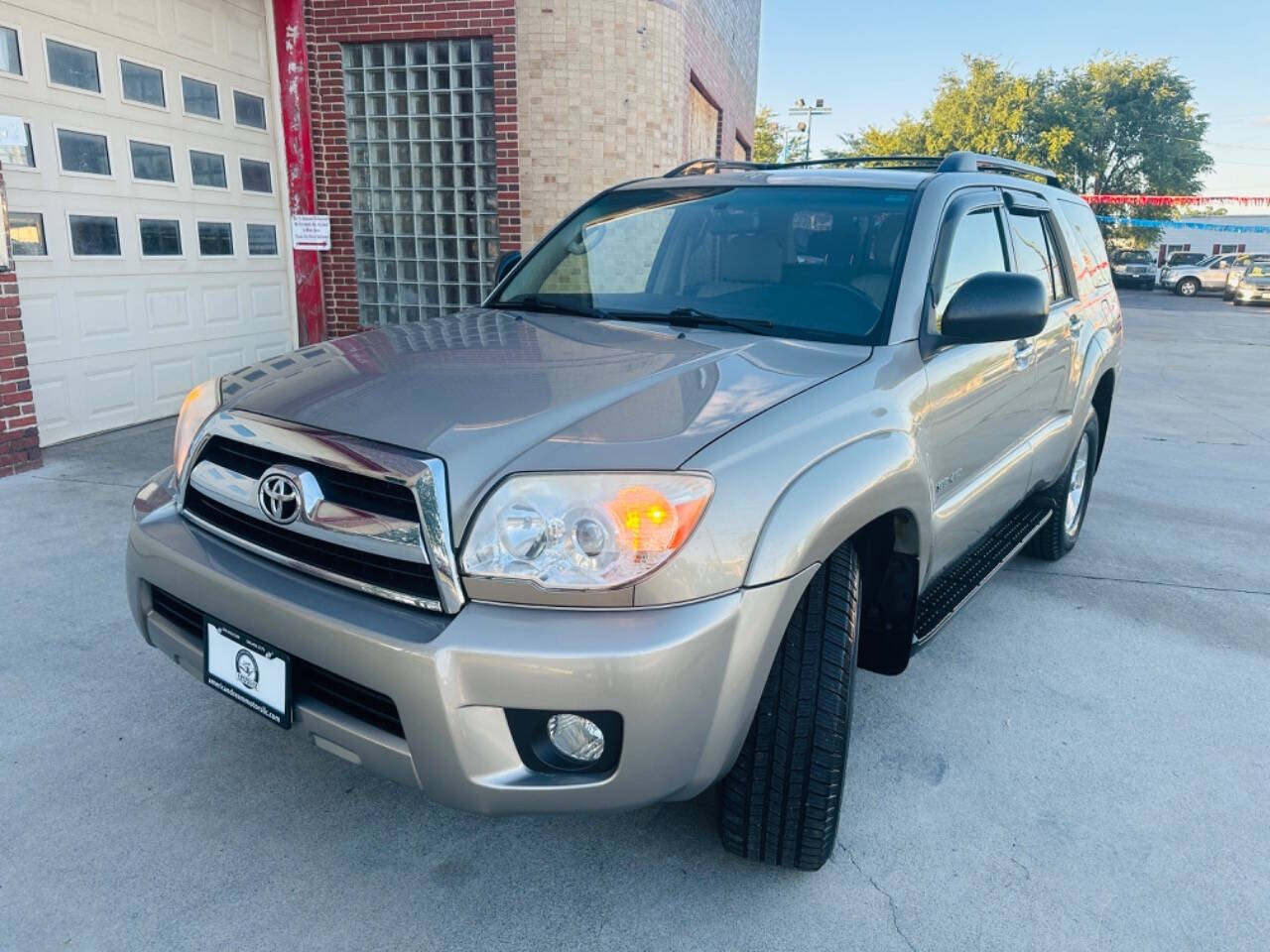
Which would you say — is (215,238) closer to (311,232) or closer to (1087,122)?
(311,232)

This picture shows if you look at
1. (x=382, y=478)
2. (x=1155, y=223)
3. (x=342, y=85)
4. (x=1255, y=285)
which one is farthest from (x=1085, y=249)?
(x=1155, y=223)

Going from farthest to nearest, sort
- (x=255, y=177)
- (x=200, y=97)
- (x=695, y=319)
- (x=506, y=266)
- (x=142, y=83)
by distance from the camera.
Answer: (x=255, y=177) → (x=200, y=97) → (x=142, y=83) → (x=506, y=266) → (x=695, y=319)

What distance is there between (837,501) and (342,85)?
8270 mm

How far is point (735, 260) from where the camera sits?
3.11m

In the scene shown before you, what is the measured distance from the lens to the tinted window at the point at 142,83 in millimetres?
6506

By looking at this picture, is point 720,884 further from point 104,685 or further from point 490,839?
point 104,685

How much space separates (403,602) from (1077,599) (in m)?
A: 3.37

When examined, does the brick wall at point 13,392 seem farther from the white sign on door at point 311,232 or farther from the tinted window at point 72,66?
the white sign on door at point 311,232

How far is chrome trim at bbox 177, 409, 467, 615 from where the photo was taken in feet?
6.08

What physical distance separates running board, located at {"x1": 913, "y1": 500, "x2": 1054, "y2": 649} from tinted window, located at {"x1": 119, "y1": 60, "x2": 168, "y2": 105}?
6.42 m

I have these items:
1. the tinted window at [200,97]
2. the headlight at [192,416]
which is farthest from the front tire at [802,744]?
the tinted window at [200,97]

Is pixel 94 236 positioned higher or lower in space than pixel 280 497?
higher

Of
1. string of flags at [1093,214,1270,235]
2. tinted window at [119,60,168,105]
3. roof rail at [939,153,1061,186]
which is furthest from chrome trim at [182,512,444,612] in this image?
string of flags at [1093,214,1270,235]

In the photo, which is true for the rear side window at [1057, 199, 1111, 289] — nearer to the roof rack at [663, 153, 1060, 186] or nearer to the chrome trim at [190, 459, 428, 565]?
the roof rack at [663, 153, 1060, 186]
